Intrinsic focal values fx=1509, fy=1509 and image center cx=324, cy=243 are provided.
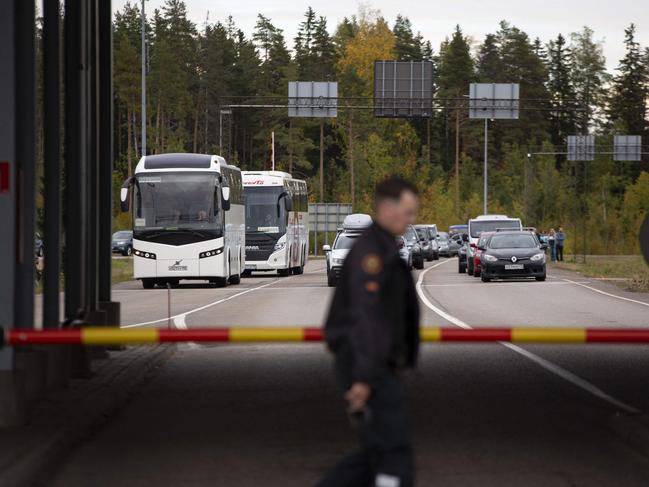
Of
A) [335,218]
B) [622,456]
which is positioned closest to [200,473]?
[622,456]

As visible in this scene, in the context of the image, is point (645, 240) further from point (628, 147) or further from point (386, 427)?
point (628, 147)

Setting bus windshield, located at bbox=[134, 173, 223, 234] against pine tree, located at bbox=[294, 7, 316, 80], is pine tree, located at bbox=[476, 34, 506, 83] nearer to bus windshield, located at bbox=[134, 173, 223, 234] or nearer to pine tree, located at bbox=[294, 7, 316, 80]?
pine tree, located at bbox=[294, 7, 316, 80]

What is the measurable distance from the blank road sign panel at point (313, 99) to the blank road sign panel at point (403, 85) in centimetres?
187

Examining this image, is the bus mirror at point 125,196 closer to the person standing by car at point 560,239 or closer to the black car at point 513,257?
the black car at point 513,257

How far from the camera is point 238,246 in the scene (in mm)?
47375

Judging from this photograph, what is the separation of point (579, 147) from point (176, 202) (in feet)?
129

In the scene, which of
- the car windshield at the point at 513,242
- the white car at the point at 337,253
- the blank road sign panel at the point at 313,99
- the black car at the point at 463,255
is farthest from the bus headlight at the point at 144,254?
the blank road sign panel at the point at 313,99

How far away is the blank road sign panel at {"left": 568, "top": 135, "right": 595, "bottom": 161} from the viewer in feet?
256

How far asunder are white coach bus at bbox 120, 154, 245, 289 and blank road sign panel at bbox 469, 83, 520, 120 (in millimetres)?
19542

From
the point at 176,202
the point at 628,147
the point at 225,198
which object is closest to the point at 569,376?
the point at 225,198

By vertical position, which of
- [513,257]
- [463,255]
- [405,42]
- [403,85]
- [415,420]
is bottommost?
[463,255]

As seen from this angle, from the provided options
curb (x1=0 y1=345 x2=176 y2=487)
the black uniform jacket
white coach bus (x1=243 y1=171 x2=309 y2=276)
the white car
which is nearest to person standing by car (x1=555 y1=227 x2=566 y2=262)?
white coach bus (x1=243 y1=171 x2=309 y2=276)

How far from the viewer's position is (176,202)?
138 ft

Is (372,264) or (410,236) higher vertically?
(372,264)
